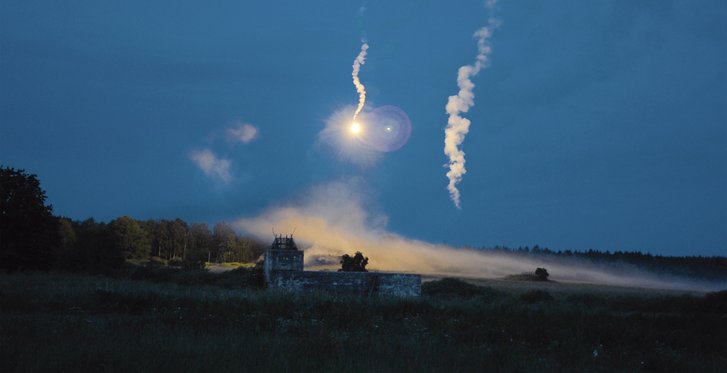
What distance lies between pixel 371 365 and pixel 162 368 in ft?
10.6

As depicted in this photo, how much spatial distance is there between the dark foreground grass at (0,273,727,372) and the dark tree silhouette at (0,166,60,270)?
30812 mm

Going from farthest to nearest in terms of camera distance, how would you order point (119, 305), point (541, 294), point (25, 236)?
point (25, 236)
point (541, 294)
point (119, 305)

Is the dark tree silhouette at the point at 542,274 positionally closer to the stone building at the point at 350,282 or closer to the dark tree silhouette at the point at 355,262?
the dark tree silhouette at the point at 355,262

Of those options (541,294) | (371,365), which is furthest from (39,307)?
(541,294)

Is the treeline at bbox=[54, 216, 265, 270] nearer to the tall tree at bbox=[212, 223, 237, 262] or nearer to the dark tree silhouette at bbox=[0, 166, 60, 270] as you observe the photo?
the tall tree at bbox=[212, 223, 237, 262]

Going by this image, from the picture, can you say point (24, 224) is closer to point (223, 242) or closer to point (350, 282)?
point (350, 282)

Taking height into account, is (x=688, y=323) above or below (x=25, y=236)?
below

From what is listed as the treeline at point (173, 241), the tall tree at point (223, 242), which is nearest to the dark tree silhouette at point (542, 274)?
the treeline at point (173, 241)

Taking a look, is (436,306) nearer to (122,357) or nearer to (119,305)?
(119,305)

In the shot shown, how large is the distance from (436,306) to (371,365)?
11.7 metres

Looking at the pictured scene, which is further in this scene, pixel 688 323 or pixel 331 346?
pixel 688 323

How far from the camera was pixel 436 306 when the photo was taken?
69.2ft

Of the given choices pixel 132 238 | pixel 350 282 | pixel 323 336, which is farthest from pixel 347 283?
pixel 132 238

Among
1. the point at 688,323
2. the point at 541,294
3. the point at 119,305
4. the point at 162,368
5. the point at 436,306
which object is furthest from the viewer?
the point at 541,294
